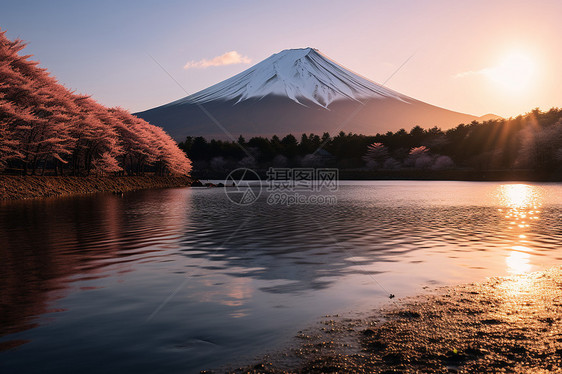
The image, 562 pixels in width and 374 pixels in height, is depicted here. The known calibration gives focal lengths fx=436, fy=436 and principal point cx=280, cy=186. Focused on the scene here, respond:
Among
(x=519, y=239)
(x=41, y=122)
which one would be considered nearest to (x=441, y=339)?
(x=519, y=239)

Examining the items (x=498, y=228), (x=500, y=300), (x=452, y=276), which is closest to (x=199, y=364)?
(x=500, y=300)

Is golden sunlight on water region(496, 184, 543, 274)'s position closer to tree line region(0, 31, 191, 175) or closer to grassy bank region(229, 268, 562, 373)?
grassy bank region(229, 268, 562, 373)

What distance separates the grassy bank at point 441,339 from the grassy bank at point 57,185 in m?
43.4

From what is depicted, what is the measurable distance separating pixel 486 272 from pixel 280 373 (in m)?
8.13

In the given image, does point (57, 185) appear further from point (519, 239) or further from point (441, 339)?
point (441, 339)

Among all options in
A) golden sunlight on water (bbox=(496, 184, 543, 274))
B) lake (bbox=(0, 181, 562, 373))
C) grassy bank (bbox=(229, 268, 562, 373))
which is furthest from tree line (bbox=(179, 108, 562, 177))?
grassy bank (bbox=(229, 268, 562, 373))

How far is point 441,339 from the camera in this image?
6551mm

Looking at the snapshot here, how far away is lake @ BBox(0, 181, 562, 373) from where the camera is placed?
20.9 ft

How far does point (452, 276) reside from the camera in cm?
1116

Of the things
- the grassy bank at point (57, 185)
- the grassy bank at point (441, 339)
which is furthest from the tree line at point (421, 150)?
the grassy bank at point (441, 339)

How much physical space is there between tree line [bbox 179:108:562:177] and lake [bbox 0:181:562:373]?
101 m

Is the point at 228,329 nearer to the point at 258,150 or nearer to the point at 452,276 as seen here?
the point at 452,276

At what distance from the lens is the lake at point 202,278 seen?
638cm

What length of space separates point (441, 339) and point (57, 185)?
53191 millimetres
